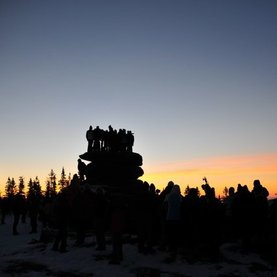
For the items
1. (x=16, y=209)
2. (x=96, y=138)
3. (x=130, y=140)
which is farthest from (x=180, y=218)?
(x=96, y=138)

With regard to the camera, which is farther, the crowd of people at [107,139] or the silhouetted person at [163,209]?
the crowd of people at [107,139]

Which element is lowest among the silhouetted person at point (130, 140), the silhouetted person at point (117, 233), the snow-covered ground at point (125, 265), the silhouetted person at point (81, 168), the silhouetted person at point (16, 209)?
the snow-covered ground at point (125, 265)

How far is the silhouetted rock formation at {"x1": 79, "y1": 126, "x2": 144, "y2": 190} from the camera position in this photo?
2514 cm

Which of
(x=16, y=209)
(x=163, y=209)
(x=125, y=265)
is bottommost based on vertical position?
(x=125, y=265)

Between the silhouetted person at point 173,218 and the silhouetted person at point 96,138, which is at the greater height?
the silhouetted person at point 96,138

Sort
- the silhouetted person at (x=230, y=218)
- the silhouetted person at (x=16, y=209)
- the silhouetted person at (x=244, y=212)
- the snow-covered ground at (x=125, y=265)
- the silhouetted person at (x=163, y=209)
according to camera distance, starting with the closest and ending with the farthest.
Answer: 1. the snow-covered ground at (x=125, y=265)
2. the silhouetted person at (x=163, y=209)
3. the silhouetted person at (x=244, y=212)
4. the silhouetted person at (x=230, y=218)
5. the silhouetted person at (x=16, y=209)

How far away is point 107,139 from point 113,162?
211cm

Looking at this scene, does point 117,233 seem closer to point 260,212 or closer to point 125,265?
point 125,265

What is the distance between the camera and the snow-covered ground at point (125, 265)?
1119cm

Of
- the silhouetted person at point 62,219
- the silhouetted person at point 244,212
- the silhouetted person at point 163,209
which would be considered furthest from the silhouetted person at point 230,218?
the silhouetted person at point 62,219

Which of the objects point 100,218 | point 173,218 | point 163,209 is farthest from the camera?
point 100,218

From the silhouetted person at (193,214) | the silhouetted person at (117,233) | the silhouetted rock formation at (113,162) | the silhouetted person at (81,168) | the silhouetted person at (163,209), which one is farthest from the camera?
the silhouetted person at (81,168)

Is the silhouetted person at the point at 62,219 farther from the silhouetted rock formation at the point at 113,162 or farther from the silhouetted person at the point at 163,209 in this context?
the silhouetted rock formation at the point at 113,162

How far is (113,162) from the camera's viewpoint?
25594mm
